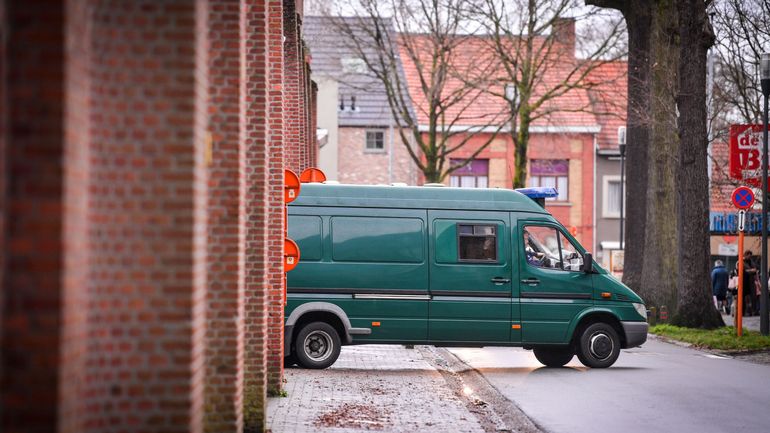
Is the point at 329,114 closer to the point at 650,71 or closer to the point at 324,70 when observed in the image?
the point at 324,70

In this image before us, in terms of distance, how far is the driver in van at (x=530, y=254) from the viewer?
52.3 ft

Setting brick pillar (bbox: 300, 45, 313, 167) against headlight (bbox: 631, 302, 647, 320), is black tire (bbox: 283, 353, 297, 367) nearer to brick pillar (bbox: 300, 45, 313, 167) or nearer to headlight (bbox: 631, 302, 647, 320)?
headlight (bbox: 631, 302, 647, 320)

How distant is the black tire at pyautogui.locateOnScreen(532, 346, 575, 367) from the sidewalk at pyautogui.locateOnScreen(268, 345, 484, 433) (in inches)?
66.2

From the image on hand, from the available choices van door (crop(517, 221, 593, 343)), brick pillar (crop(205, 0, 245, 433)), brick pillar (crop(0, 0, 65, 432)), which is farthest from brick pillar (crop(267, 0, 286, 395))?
brick pillar (crop(0, 0, 65, 432))

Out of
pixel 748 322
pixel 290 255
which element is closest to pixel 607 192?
pixel 748 322

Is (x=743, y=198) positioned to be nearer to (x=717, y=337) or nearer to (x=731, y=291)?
(x=717, y=337)

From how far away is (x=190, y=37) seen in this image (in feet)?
18.3

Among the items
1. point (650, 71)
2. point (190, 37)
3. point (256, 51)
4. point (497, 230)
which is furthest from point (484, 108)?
point (190, 37)

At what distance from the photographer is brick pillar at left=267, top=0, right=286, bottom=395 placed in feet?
39.8

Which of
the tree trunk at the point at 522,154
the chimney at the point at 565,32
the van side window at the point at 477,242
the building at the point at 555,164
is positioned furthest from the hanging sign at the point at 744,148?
the building at the point at 555,164

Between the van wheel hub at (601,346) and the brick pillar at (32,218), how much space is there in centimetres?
1225

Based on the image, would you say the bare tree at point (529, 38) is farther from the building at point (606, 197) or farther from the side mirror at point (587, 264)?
the side mirror at point (587, 264)

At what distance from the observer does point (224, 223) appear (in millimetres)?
8023

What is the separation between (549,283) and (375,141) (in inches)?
1351
